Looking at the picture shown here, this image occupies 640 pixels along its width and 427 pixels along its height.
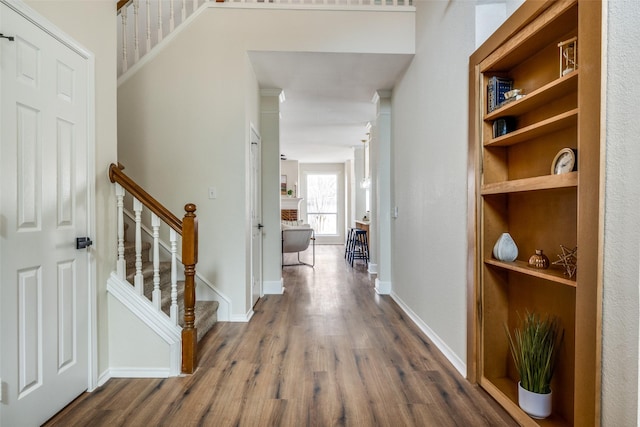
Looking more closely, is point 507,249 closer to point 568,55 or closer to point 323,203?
point 568,55

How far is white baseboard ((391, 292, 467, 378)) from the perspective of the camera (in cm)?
219

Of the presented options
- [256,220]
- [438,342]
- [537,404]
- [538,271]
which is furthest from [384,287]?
[538,271]

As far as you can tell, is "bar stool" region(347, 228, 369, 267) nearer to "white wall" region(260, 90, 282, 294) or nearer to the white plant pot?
"white wall" region(260, 90, 282, 294)

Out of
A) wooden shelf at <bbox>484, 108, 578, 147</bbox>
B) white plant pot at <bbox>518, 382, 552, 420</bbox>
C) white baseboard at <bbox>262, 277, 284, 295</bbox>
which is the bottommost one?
white baseboard at <bbox>262, 277, 284, 295</bbox>

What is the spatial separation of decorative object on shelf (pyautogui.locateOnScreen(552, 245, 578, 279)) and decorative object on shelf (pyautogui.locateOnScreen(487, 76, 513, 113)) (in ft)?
2.87

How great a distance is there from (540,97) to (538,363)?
1.25 metres

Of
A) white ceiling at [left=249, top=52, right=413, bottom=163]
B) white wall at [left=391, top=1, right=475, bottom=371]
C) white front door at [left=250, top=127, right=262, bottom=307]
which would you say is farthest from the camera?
white front door at [left=250, top=127, right=262, bottom=307]

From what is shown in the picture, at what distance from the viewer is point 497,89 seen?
76.2 inches

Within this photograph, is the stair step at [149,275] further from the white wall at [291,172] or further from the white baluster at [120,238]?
the white wall at [291,172]

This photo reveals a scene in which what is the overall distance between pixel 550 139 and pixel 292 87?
3.04m

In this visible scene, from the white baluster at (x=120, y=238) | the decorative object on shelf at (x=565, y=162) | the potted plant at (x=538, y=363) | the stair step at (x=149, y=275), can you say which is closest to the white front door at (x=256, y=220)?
the stair step at (x=149, y=275)

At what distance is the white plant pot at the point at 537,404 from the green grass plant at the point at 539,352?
0.02 meters

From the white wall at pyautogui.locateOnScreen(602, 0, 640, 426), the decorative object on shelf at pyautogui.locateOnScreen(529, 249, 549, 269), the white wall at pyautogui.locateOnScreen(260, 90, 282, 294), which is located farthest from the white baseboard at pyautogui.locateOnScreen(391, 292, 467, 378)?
the white wall at pyautogui.locateOnScreen(260, 90, 282, 294)

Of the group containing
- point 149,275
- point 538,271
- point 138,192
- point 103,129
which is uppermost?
point 103,129
